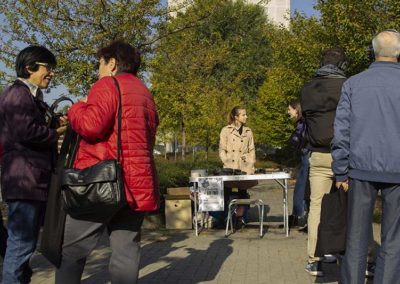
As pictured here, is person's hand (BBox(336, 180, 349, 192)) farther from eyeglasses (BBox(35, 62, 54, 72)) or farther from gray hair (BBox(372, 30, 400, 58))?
eyeglasses (BBox(35, 62, 54, 72))

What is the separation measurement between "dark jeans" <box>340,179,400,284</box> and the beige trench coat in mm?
4630

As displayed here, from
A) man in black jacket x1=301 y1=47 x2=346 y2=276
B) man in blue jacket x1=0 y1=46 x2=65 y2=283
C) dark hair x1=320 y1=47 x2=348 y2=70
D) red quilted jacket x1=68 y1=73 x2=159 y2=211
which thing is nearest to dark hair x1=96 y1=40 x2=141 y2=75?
red quilted jacket x1=68 y1=73 x2=159 y2=211

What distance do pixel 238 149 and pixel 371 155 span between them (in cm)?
484

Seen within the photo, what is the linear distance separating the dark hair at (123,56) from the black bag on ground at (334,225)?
1757 millimetres

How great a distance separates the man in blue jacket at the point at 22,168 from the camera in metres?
4.01

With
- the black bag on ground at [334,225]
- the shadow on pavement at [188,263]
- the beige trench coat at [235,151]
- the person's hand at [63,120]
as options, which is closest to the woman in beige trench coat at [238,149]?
the beige trench coat at [235,151]

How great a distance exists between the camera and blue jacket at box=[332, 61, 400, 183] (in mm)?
3889

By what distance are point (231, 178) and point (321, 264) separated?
258 centimetres

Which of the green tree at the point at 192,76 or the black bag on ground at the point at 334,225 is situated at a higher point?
the green tree at the point at 192,76

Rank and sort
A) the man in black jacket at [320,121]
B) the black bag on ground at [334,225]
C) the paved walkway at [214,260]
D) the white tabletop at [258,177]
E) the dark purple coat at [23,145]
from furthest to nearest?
the white tabletop at [258,177], the paved walkway at [214,260], the man in black jacket at [320,121], the black bag on ground at [334,225], the dark purple coat at [23,145]

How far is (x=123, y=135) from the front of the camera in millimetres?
3596

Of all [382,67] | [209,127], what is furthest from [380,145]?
[209,127]

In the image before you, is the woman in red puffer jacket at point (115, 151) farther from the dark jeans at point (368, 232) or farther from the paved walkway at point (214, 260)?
the paved walkway at point (214, 260)

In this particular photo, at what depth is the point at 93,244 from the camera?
3.78m
